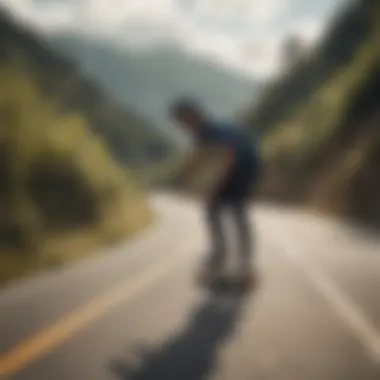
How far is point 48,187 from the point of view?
22.0ft

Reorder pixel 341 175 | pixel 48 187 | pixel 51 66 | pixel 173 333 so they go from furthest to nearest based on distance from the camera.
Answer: pixel 341 175 → pixel 48 187 → pixel 51 66 → pixel 173 333

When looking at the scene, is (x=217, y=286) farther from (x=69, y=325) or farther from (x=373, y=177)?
(x=373, y=177)

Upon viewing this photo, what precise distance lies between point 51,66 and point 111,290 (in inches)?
71.3

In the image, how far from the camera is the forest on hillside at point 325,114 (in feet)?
17.9

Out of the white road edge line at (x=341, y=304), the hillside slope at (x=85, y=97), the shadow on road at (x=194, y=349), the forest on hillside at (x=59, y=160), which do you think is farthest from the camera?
the forest on hillside at (x=59, y=160)

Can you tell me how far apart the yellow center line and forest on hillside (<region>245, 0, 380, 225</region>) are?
49.7 inches

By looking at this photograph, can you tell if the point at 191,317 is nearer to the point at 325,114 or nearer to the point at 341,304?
the point at 341,304

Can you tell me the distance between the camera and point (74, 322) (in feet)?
17.1

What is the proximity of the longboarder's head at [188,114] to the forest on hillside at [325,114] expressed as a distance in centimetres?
38

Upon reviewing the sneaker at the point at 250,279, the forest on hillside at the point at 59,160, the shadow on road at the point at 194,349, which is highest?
the forest on hillside at the point at 59,160

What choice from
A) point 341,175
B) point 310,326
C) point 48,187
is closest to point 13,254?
point 48,187

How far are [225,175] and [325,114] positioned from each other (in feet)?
6.24

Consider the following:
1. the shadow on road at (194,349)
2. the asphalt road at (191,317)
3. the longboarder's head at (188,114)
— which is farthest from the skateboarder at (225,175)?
the shadow on road at (194,349)

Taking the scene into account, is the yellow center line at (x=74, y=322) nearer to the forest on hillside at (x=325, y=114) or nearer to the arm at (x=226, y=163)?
the arm at (x=226, y=163)
